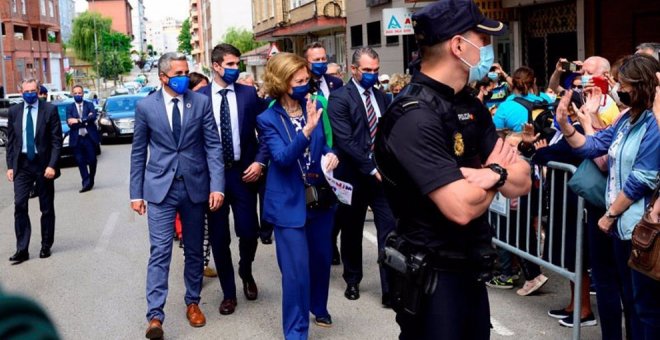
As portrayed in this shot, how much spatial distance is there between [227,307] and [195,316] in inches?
14.9

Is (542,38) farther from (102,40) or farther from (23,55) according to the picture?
(102,40)

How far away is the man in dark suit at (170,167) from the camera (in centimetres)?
579

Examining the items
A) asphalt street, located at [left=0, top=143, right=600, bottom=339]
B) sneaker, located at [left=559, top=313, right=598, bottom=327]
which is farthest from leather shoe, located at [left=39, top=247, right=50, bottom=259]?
sneaker, located at [left=559, top=313, right=598, bottom=327]

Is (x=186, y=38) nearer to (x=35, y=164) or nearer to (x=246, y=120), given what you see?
(x=35, y=164)

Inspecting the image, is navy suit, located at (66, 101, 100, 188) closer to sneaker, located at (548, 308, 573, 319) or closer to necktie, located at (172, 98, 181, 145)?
necktie, located at (172, 98, 181, 145)

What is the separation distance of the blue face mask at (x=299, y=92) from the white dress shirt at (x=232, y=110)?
1.08 metres

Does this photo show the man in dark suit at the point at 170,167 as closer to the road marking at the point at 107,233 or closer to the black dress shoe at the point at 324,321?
the black dress shoe at the point at 324,321

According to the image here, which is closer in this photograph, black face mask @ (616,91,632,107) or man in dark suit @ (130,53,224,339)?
black face mask @ (616,91,632,107)

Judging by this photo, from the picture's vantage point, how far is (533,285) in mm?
6730

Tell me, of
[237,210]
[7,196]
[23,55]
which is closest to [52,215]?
[237,210]

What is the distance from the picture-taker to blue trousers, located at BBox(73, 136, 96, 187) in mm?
14734

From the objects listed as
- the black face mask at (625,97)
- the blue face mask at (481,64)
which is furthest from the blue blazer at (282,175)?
the blue face mask at (481,64)

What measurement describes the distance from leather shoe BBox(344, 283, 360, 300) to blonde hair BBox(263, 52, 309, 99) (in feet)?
7.02

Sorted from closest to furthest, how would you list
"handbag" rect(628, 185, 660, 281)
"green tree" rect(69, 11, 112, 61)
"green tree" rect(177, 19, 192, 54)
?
"handbag" rect(628, 185, 660, 281) < "green tree" rect(69, 11, 112, 61) < "green tree" rect(177, 19, 192, 54)
